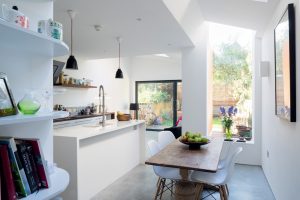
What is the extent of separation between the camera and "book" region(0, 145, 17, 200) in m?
0.93

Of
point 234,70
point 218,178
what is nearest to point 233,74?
point 234,70

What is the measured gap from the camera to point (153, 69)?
8891 mm

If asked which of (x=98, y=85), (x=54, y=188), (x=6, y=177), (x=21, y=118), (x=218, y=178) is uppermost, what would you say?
(x=98, y=85)

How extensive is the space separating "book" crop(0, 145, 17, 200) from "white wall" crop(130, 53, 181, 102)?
7.74 metres

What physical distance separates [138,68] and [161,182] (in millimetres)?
6653

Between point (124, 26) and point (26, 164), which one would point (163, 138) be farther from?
point (26, 164)

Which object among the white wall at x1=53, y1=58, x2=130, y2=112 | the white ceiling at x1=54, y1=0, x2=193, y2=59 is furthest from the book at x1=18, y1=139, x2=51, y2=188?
the white wall at x1=53, y1=58, x2=130, y2=112

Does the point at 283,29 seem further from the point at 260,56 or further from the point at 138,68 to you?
the point at 138,68

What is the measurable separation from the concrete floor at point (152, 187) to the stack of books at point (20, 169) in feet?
7.35

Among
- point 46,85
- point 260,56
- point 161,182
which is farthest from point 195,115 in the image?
point 46,85

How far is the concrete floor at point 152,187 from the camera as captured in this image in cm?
314

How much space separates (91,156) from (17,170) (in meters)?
2.27

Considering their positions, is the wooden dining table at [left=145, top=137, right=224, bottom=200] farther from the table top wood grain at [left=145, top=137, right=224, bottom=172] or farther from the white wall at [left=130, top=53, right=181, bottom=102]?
the white wall at [left=130, top=53, right=181, bottom=102]

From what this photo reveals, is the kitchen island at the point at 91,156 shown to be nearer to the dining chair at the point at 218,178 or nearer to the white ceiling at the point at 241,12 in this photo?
the dining chair at the point at 218,178
